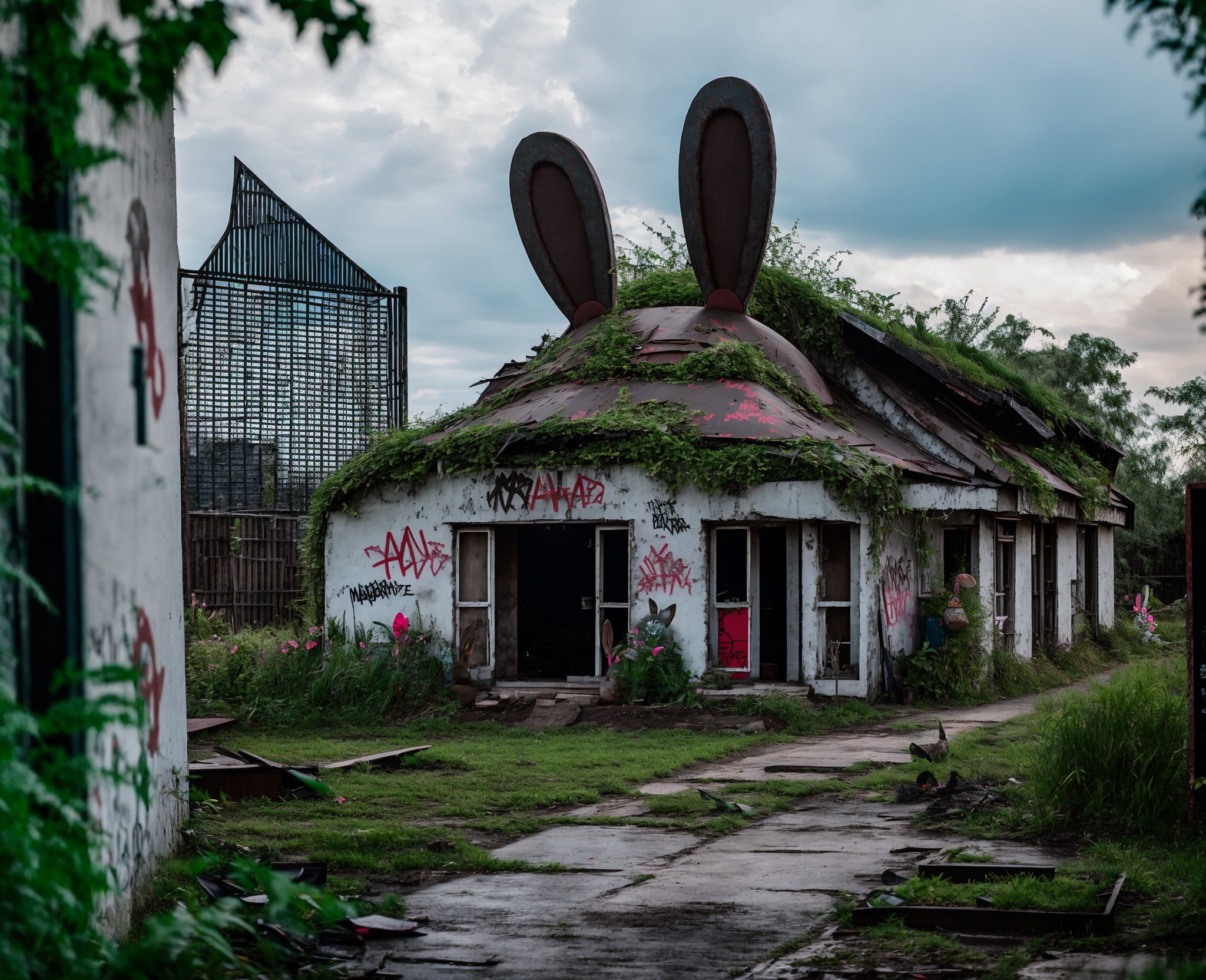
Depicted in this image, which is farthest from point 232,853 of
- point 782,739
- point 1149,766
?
point 782,739

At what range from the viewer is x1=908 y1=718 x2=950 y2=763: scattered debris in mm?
10227

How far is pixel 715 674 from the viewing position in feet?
46.5

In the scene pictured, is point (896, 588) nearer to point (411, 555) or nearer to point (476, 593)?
point (476, 593)

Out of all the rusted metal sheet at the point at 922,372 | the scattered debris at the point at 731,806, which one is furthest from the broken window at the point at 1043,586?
the scattered debris at the point at 731,806

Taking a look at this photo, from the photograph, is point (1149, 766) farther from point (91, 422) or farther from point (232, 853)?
point (91, 422)

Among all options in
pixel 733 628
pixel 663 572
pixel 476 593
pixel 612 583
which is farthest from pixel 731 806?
pixel 612 583

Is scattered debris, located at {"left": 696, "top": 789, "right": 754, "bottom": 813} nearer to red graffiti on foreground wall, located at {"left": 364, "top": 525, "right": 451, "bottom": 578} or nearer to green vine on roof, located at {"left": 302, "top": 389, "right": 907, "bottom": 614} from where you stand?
green vine on roof, located at {"left": 302, "top": 389, "right": 907, "bottom": 614}

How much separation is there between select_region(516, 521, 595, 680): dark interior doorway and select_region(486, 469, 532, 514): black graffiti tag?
3.38 metres

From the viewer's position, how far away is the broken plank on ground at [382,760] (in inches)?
399

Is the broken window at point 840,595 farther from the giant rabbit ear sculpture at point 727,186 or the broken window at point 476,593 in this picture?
the giant rabbit ear sculpture at point 727,186

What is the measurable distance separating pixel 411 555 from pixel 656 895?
9.74 m

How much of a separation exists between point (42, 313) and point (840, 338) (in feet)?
51.2

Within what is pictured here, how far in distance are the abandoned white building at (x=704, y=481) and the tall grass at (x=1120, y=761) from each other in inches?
254

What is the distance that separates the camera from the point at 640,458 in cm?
1432
